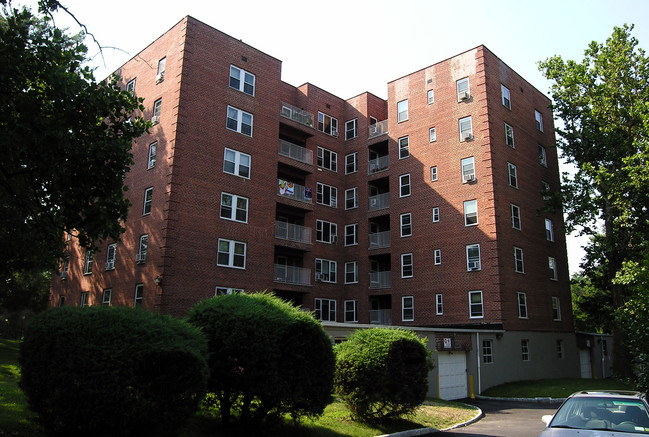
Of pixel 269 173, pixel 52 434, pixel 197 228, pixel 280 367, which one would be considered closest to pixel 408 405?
pixel 280 367

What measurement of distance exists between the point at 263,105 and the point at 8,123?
2002 cm

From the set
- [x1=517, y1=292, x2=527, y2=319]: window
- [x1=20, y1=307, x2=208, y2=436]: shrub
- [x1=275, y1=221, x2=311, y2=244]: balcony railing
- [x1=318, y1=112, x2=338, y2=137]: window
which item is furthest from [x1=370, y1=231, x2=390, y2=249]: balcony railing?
[x1=20, y1=307, x2=208, y2=436]: shrub

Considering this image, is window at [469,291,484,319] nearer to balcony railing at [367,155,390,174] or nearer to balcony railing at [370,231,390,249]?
balcony railing at [370,231,390,249]

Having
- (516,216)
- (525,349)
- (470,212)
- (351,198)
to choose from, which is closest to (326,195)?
(351,198)

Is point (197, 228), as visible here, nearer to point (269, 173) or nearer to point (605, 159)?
point (269, 173)

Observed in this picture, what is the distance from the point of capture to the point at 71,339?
25.9 feet

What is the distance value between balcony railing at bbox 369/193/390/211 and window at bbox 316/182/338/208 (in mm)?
2765

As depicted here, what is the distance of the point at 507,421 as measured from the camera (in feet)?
55.8

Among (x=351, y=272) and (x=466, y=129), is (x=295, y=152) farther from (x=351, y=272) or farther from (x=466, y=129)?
(x=466, y=129)

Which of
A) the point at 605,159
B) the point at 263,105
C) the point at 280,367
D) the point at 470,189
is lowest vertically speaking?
the point at 280,367

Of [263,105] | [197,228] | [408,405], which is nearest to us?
[408,405]

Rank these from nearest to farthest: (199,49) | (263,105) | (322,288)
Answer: (199,49), (263,105), (322,288)

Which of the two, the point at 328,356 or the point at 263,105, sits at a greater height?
the point at 263,105

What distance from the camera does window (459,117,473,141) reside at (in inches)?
1266
